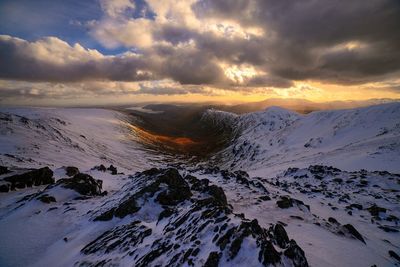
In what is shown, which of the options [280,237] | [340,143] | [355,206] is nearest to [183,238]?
[280,237]

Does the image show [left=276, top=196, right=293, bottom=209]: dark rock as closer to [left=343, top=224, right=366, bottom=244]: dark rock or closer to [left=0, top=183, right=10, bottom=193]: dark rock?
[left=343, top=224, right=366, bottom=244]: dark rock

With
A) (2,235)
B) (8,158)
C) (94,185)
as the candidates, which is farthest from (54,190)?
(8,158)

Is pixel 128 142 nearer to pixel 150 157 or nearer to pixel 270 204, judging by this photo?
pixel 150 157

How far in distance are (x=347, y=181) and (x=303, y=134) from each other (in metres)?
87.9

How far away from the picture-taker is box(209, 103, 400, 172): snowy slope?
46281mm

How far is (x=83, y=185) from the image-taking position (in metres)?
28.4

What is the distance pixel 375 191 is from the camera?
29156mm

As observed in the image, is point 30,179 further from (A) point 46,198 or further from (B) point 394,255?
(B) point 394,255

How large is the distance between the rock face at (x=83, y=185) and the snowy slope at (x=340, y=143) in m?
43.5

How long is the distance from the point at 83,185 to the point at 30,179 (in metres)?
9.94

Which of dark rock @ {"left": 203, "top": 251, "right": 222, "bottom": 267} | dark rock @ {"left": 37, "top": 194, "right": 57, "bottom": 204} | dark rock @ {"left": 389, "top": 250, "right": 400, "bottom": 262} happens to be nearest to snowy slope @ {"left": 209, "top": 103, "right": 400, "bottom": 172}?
dark rock @ {"left": 389, "top": 250, "right": 400, "bottom": 262}

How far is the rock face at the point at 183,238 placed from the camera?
31.8ft

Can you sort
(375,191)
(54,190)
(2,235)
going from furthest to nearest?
(375,191) → (54,190) → (2,235)

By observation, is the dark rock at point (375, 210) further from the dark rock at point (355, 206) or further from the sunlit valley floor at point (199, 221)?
the dark rock at point (355, 206)
